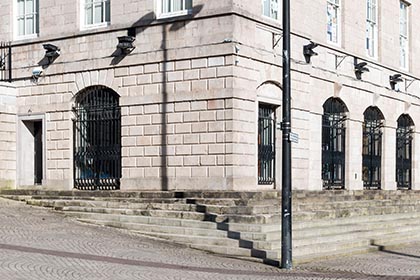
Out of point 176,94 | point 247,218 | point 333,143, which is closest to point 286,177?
point 247,218

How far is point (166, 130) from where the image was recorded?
894 inches

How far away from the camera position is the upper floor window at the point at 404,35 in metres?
33.2

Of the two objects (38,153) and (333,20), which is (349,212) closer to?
(333,20)

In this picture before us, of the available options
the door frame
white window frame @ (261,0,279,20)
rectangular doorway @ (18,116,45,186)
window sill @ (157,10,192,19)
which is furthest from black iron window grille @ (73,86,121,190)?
white window frame @ (261,0,279,20)

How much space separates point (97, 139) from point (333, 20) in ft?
31.5

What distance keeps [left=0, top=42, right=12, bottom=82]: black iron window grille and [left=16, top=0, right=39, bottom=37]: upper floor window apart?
0.62 meters

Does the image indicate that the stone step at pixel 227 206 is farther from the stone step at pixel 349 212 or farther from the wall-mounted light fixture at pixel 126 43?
the wall-mounted light fixture at pixel 126 43

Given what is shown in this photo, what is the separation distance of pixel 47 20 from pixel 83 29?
150 cm

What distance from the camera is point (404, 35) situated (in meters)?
33.4

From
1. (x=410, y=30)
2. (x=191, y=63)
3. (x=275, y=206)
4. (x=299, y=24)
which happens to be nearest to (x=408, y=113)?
(x=410, y=30)

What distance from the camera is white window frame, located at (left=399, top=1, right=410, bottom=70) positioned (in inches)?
1305

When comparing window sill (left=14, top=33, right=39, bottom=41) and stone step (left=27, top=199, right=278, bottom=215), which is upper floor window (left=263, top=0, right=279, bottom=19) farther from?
window sill (left=14, top=33, right=39, bottom=41)

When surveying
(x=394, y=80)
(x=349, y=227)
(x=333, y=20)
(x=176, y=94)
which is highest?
(x=333, y=20)

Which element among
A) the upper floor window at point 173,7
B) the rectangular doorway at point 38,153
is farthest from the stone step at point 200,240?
the rectangular doorway at point 38,153
